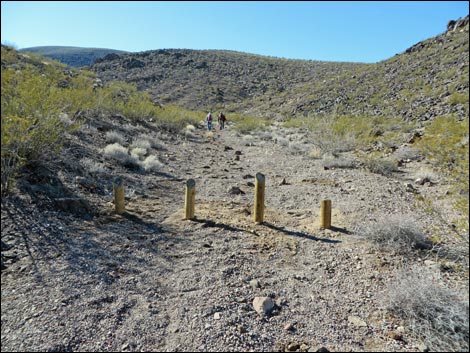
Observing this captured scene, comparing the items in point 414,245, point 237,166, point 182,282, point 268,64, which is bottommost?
point 182,282

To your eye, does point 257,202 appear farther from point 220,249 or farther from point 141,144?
point 141,144

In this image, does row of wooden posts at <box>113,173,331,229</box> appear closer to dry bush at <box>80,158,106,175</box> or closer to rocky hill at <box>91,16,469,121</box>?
dry bush at <box>80,158,106,175</box>

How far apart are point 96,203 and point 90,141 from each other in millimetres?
5335

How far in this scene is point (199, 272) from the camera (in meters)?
5.08

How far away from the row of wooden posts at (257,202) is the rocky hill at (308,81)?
14.4ft

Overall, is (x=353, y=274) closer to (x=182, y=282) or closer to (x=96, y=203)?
(x=182, y=282)

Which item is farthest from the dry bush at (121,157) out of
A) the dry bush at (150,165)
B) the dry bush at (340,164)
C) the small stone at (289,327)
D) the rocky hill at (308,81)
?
the rocky hill at (308,81)

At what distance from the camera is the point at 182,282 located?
4793 mm

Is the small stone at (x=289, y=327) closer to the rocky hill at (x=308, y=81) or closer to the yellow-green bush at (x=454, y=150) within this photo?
the yellow-green bush at (x=454, y=150)

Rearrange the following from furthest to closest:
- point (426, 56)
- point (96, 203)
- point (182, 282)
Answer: point (426, 56), point (96, 203), point (182, 282)

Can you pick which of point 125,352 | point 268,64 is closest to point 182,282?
point 125,352

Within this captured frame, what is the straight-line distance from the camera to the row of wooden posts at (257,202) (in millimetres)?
6801

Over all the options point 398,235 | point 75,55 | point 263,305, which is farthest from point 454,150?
point 75,55

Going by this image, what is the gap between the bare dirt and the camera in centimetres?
374
